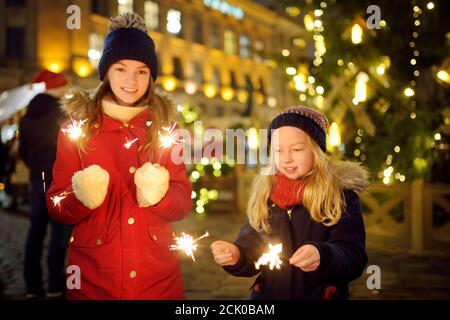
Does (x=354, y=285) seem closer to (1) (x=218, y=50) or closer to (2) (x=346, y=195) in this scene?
(2) (x=346, y=195)

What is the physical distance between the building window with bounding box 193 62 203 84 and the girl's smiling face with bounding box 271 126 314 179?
38.5 metres

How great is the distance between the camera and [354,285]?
582 cm

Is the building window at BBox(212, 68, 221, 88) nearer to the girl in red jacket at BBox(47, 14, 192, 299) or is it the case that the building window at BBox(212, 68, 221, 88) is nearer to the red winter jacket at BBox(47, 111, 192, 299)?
the girl in red jacket at BBox(47, 14, 192, 299)

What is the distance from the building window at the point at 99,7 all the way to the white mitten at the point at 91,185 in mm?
30086

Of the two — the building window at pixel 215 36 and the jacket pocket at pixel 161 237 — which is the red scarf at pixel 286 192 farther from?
the building window at pixel 215 36

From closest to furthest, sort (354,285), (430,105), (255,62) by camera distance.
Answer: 1. (354,285)
2. (430,105)
3. (255,62)

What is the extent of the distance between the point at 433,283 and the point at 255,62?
148 feet

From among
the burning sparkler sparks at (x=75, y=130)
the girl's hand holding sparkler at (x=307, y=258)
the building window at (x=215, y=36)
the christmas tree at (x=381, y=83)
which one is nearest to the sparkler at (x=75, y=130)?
the burning sparkler sparks at (x=75, y=130)

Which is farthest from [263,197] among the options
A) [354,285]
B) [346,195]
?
[354,285]

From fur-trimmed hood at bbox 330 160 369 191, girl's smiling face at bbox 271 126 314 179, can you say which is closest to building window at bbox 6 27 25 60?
girl's smiling face at bbox 271 126 314 179

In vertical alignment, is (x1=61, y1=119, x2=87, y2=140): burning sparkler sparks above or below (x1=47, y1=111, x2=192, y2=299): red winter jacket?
above

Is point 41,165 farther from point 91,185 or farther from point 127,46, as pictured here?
point 91,185

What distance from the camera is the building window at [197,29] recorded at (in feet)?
133

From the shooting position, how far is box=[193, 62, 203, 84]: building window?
40.7 meters
